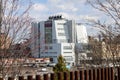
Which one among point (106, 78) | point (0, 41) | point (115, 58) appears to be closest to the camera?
point (0, 41)

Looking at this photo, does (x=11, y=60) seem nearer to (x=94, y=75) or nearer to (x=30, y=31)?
(x=30, y=31)

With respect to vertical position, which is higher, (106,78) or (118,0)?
(118,0)

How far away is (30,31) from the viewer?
20.4ft

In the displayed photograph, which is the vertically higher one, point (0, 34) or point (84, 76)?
point (0, 34)

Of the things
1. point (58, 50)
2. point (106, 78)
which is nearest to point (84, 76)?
point (106, 78)

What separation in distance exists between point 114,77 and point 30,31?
280 centimetres

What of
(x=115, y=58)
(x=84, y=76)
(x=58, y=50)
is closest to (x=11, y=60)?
(x=84, y=76)

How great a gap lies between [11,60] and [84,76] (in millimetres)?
1567

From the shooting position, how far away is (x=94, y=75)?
655 cm

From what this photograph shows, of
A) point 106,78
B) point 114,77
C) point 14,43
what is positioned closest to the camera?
point 14,43

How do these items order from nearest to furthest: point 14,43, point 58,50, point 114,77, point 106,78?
point 14,43 < point 106,78 < point 114,77 < point 58,50

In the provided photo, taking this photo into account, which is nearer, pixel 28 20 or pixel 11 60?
pixel 11 60

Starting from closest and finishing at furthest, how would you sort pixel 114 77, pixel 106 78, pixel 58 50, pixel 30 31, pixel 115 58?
pixel 30 31 → pixel 106 78 → pixel 114 77 → pixel 115 58 → pixel 58 50

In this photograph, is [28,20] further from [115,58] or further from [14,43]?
[115,58]
